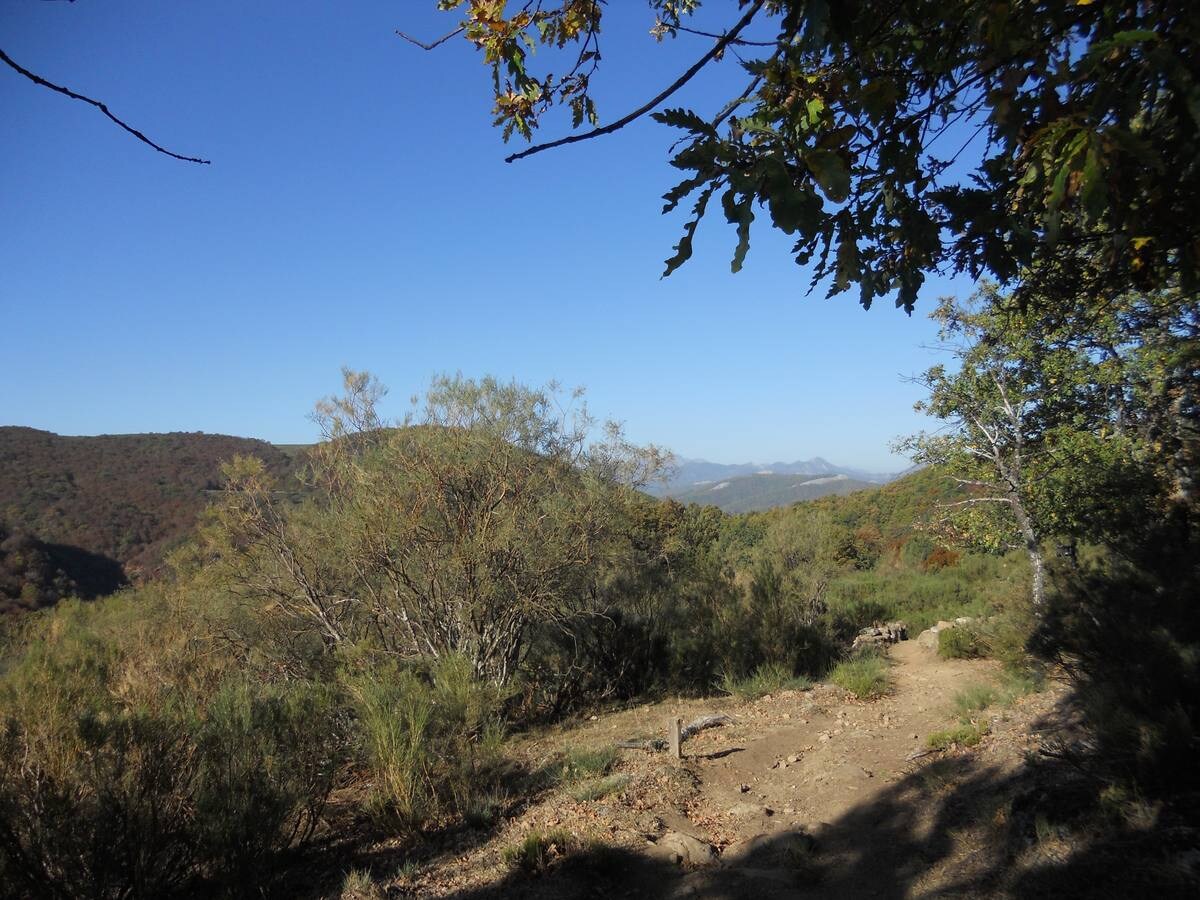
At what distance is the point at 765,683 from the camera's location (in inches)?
422

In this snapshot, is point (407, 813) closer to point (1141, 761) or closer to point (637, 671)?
point (1141, 761)

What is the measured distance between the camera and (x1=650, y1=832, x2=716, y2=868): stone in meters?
5.28

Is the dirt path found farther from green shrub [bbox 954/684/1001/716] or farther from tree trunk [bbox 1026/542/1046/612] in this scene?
tree trunk [bbox 1026/542/1046/612]

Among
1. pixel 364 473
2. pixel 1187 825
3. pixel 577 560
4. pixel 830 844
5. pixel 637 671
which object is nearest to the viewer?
pixel 1187 825

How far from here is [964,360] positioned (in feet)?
34.4

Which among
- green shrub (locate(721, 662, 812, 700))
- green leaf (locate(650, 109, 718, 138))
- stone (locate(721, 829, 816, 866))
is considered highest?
green leaf (locate(650, 109, 718, 138))

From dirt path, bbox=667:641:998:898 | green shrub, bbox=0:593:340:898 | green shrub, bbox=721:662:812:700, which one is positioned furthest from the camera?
green shrub, bbox=721:662:812:700

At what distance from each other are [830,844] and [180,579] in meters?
10.0

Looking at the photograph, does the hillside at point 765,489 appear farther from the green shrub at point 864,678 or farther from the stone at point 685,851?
the stone at point 685,851

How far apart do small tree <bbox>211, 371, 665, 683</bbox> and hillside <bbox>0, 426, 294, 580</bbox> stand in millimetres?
13137

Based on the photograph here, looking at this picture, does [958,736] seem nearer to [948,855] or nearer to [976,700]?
[976,700]

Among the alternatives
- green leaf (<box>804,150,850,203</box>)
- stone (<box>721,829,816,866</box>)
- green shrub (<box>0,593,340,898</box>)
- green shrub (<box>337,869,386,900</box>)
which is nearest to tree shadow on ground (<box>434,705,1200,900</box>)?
stone (<box>721,829,816,866</box>)

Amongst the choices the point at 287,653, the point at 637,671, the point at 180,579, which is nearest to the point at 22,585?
the point at 180,579

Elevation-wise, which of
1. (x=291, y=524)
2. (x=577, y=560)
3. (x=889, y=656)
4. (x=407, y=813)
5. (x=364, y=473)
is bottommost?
(x=889, y=656)
